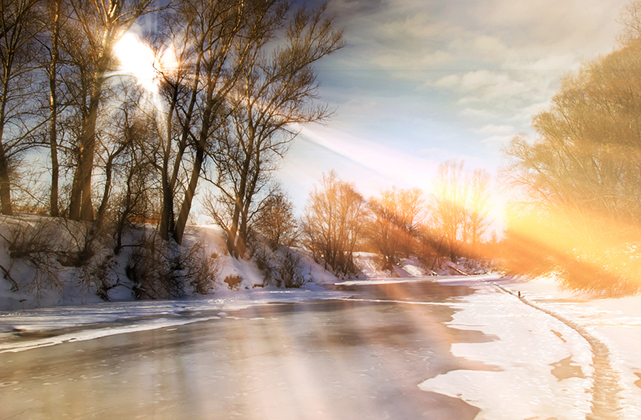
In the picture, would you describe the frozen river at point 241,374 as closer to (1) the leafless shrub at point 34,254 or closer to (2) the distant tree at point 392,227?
(1) the leafless shrub at point 34,254

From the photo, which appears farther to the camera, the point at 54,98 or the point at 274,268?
the point at 274,268

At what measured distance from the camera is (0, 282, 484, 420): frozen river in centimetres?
300

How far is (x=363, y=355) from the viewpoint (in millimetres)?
4844

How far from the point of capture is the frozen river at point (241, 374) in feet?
9.84

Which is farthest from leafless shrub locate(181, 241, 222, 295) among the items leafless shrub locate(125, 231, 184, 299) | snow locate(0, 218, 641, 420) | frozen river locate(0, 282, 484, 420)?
frozen river locate(0, 282, 484, 420)

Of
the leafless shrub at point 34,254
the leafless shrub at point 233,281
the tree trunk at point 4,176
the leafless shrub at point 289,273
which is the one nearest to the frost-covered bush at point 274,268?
the leafless shrub at point 289,273

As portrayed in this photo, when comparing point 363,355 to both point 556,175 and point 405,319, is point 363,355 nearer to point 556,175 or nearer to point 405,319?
point 405,319

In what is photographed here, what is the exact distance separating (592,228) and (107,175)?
49.8 ft

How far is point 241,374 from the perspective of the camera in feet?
13.1

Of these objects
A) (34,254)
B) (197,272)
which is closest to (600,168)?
(197,272)

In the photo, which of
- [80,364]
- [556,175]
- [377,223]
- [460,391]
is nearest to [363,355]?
[460,391]

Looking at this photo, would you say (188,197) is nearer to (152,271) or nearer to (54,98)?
(152,271)

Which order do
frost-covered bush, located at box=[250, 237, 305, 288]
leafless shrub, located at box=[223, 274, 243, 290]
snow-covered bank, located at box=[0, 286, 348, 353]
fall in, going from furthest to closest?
frost-covered bush, located at box=[250, 237, 305, 288] → leafless shrub, located at box=[223, 274, 243, 290] → snow-covered bank, located at box=[0, 286, 348, 353]

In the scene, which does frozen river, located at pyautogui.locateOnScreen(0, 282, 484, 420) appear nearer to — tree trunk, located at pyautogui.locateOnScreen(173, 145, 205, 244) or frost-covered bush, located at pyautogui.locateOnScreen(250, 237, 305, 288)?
tree trunk, located at pyautogui.locateOnScreen(173, 145, 205, 244)
